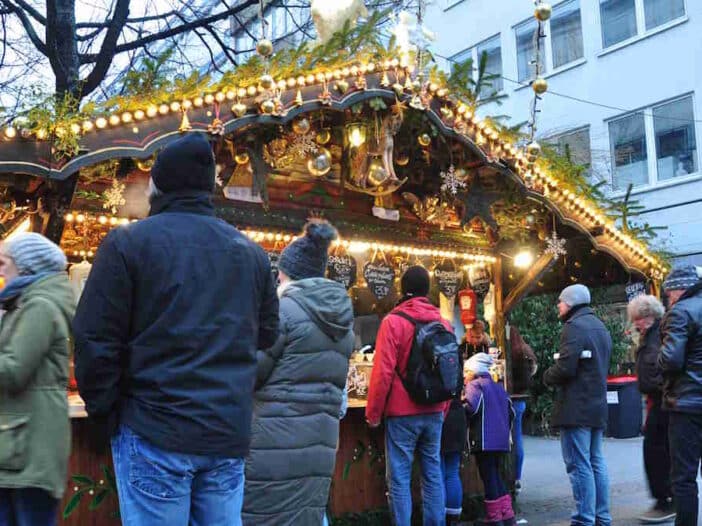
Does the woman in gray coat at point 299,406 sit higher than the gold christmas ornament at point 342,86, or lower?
lower

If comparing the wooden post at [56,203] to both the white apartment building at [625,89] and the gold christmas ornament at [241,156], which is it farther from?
the white apartment building at [625,89]

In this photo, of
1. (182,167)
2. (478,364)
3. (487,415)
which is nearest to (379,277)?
(478,364)

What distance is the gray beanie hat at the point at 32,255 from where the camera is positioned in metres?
3.56

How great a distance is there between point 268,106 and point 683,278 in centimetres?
333

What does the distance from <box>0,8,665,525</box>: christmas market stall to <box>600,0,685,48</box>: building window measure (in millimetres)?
8873

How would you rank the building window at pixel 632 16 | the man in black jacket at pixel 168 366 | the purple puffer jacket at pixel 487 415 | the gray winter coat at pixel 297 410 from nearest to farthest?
Answer: the man in black jacket at pixel 168 366
the gray winter coat at pixel 297 410
the purple puffer jacket at pixel 487 415
the building window at pixel 632 16

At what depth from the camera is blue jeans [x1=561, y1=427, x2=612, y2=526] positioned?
244 inches

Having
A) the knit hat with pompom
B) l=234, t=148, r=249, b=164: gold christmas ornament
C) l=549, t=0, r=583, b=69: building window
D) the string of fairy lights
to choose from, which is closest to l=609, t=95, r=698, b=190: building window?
l=549, t=0, r=583, b=69: building window

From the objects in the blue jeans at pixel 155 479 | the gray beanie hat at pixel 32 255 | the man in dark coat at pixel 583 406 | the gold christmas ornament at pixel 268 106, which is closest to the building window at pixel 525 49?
the man in dark coat at pixel 583 406

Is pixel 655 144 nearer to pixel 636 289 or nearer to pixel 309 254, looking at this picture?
pixel 636 289

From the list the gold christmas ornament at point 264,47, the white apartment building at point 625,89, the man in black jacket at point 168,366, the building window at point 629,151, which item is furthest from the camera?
the building window at point 629,151

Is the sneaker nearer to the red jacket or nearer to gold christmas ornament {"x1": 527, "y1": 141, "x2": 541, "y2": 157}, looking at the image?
the red jacket

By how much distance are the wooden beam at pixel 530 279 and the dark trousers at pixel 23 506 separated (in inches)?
275

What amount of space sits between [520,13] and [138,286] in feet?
60.9
